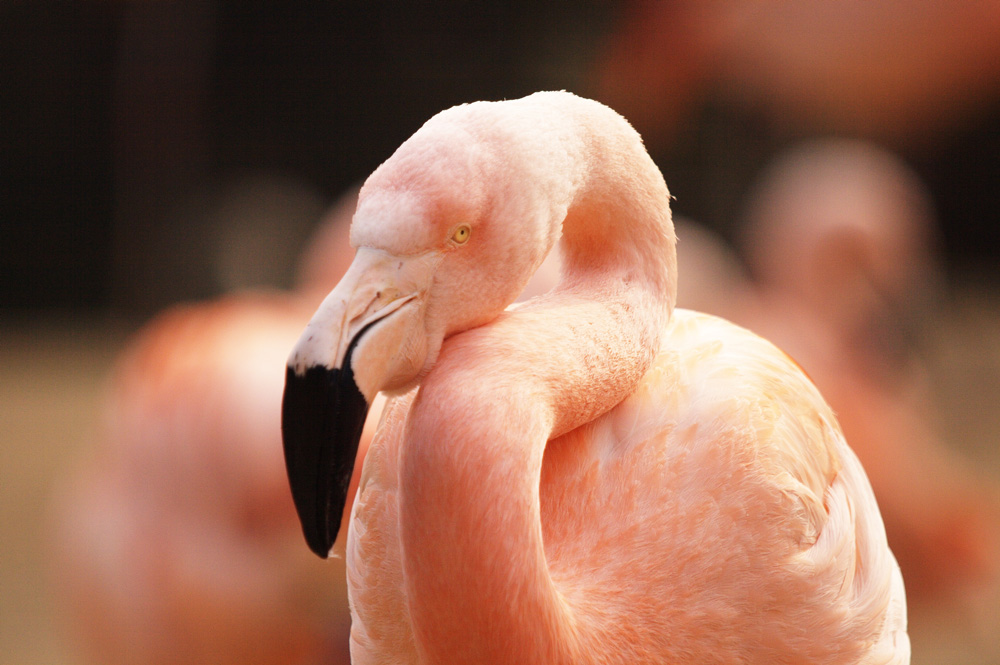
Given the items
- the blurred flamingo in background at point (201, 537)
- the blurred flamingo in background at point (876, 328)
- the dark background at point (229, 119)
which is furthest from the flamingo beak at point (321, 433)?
the dark background at point (229, 119)

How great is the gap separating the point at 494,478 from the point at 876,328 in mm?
3341

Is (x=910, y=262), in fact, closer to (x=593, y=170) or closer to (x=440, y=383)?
(x=593, y=170)

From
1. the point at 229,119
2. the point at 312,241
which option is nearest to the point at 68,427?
the point at 312,241

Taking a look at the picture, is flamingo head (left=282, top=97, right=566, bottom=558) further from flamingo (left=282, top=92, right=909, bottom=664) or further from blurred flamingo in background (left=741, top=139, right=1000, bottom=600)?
blurred flamingo in background (left=741, top=139, right=1000, bottom=600)

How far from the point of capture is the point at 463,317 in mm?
1034

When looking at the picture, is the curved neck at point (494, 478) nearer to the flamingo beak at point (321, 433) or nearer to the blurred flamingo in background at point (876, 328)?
the flamingo beak at point (321, 433)

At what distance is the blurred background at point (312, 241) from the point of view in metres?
2.61

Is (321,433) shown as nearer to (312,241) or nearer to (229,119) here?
(312,241)

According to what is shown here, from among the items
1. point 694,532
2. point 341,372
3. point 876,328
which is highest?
point 341,372

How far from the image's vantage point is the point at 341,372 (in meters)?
0.91

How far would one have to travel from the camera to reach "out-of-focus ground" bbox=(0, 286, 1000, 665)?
3271 mm

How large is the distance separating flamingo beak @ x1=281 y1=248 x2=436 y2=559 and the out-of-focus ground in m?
1.68

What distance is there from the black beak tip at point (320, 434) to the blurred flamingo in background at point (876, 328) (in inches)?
110

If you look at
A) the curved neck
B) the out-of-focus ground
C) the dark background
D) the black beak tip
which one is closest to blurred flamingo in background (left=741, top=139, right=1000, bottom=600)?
the out-of-focus ground
